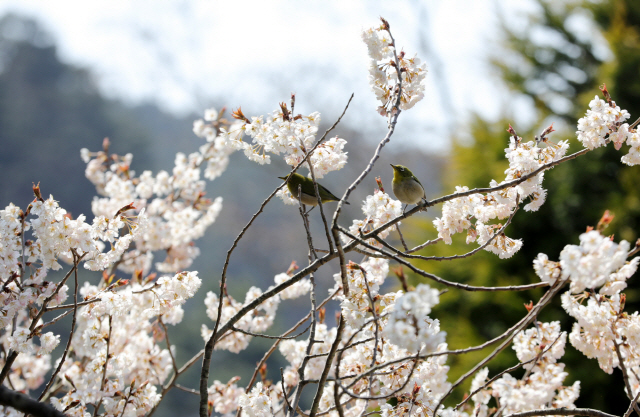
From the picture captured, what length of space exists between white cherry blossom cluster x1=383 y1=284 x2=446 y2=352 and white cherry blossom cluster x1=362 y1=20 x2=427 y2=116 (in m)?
0.94

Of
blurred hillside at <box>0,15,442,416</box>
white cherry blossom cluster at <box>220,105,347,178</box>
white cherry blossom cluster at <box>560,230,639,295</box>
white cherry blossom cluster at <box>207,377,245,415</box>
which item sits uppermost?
blurred hillside at <box>0,15,442,416</box>

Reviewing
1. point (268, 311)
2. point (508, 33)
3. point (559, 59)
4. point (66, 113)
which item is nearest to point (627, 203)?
point (559, 59)

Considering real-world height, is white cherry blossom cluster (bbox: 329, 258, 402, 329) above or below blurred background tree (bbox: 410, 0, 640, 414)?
below

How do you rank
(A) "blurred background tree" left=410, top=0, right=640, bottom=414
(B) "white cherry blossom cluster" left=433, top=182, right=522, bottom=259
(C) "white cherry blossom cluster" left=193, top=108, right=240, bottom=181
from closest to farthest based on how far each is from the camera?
(B) "white cherry blossom cluster" left=433, top=182, right=522, bottom=259 → (C) "white cherry blossom cluster" left=193, top=108, right=240, bottom=181 → (A) "blurred background tree" left=410, top=0, right=640, bottom=414

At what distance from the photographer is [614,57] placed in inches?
202

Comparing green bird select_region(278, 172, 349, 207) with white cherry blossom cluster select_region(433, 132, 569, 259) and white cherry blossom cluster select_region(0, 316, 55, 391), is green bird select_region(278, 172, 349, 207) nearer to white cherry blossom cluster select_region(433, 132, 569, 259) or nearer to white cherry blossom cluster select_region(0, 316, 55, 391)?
white cherry blossom cluster select_region(433, 132, 569, 259)

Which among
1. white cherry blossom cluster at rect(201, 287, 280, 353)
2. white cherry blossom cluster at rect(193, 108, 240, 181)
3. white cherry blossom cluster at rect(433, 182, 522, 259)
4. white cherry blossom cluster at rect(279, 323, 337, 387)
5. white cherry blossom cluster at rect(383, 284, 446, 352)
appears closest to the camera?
white cherry blossom cluster at rect(383, 284, 446, 352)

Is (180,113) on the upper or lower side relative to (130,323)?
upper

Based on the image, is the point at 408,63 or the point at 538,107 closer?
the point at 408,63

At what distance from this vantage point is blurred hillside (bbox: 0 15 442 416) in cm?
1251

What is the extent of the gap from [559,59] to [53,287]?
6678 mm

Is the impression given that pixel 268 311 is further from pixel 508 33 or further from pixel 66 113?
pixel 66 113

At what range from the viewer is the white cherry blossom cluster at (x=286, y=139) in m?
1.61

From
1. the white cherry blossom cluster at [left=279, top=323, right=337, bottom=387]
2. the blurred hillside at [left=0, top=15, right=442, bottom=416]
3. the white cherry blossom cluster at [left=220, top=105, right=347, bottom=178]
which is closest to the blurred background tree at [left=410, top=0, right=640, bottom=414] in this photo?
the white cherry blossom cluster at [left=279, top=323, right=337, bottom=387]
